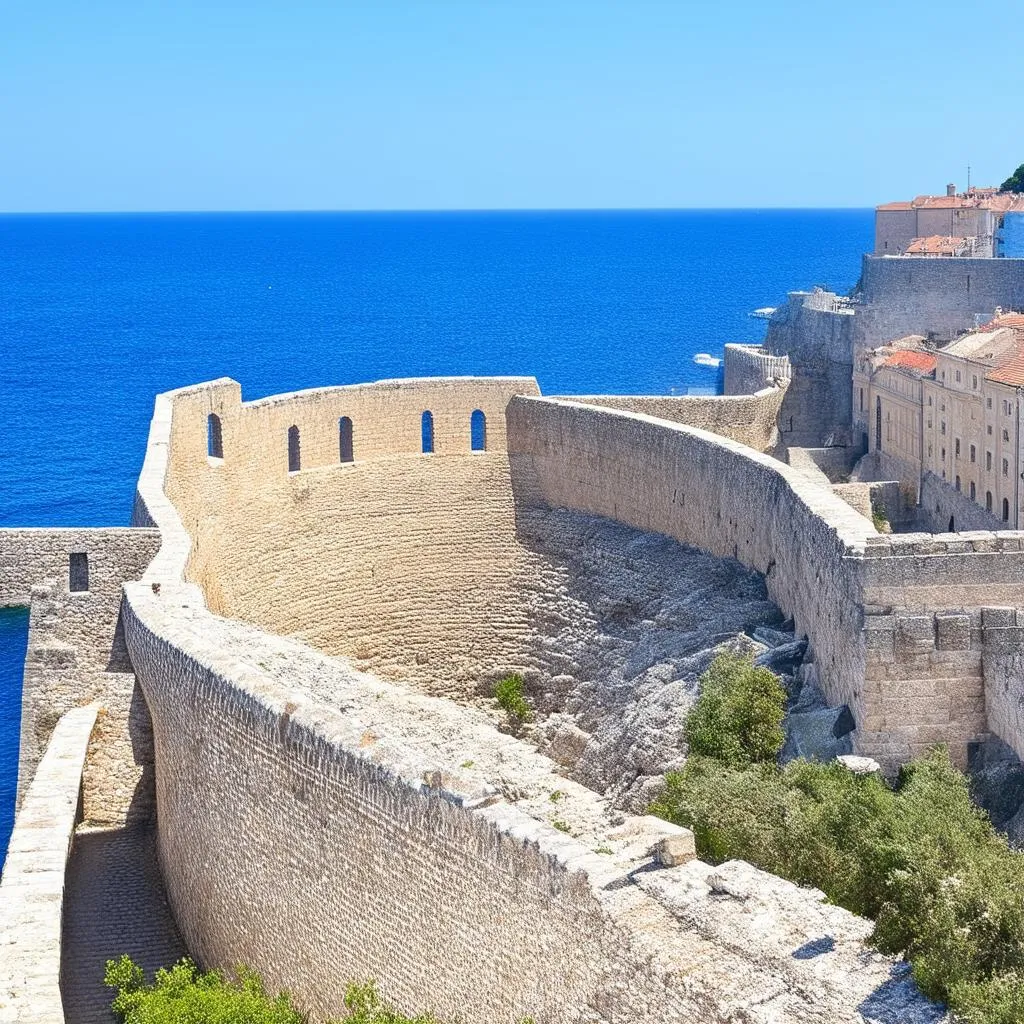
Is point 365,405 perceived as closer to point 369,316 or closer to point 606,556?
point 606,556

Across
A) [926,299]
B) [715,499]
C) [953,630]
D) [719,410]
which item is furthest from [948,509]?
[953,630]

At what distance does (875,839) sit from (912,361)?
81.0ft

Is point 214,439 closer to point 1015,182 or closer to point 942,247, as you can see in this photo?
point 942,247

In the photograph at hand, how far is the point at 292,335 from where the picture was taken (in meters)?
107

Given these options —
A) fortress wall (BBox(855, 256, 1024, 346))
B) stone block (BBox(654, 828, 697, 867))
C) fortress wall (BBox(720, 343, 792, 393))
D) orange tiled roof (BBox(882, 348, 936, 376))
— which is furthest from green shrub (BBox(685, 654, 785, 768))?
fortress wall (BBox(855, 256, 1024, 346))

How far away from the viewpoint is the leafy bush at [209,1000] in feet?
46.9

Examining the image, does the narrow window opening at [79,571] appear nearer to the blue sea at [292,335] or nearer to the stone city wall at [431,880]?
the stone city wall at [431,880]

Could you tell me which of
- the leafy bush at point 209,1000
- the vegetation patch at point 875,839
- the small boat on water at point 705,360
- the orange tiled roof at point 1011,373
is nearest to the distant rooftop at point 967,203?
the orange tiled roof at point 1011,373

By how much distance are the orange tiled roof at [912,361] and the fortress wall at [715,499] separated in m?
7.85

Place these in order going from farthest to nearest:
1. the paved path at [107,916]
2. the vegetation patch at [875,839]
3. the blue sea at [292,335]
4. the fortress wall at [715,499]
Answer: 1. the blue sea at [292,335]
2. the fortress wall at [715,499]
3. the paved path at [107,916]
4. the vegetation patch at [875,839]

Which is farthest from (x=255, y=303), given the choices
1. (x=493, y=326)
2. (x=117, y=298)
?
(x=493, y=326)

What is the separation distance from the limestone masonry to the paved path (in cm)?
7

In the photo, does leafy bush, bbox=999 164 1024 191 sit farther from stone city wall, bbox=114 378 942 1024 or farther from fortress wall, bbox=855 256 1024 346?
stone city wall, bbox=114 378 942 1024

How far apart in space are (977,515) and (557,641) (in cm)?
757
